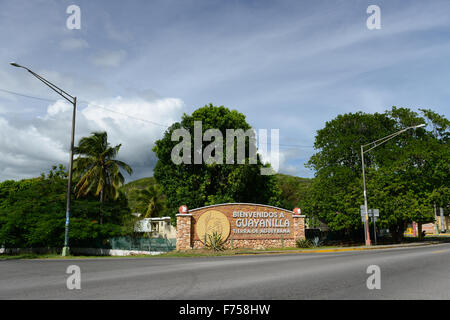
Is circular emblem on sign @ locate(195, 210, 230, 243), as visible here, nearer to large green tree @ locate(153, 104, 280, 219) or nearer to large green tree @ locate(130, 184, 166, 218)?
large green tree @ locate(153, 104, 280, 219)

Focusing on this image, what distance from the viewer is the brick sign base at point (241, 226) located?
24906 millimetres

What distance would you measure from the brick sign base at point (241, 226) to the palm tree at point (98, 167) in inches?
590

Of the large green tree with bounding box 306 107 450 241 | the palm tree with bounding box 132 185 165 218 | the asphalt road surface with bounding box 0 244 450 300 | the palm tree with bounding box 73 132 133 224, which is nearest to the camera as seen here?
the asphalt road surface with bounding box 0 244 450 300

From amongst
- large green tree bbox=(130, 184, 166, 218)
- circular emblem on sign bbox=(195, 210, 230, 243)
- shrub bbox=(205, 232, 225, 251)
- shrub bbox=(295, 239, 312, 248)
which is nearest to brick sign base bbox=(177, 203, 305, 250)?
circular emblem on sign bbox=(195, 210, 230, 243)

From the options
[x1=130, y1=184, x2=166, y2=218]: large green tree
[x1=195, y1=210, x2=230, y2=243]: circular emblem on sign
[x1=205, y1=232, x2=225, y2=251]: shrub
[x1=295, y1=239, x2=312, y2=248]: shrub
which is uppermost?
[x1=130, y1=184, x2=166, y2=218]: large green tree

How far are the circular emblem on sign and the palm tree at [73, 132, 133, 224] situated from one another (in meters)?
15.0

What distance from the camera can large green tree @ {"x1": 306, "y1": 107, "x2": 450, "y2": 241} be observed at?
3189cm

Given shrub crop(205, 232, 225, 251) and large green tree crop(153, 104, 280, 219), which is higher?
large green tree crop(153, 104, 280, 219)

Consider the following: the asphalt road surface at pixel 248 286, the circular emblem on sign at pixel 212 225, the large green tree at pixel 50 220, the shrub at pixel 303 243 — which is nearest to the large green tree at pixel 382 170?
the shrub at pixel 303 243

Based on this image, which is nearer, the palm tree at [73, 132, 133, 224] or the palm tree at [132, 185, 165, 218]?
the palm tree at [73, 132, 133, 224]

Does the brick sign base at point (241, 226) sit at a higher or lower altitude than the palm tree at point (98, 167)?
lower

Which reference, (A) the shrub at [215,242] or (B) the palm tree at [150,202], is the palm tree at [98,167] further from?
(B) the palm tree at [150,202]

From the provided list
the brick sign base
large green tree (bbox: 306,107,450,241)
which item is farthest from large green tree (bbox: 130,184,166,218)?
the brick sign base

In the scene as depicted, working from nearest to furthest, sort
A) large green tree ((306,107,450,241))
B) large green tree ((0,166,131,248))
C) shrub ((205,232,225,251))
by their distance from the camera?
shrub ((205,232,225,251))
large green tree ((0,166,131,248))
large green tree ((306,107,450,241))
